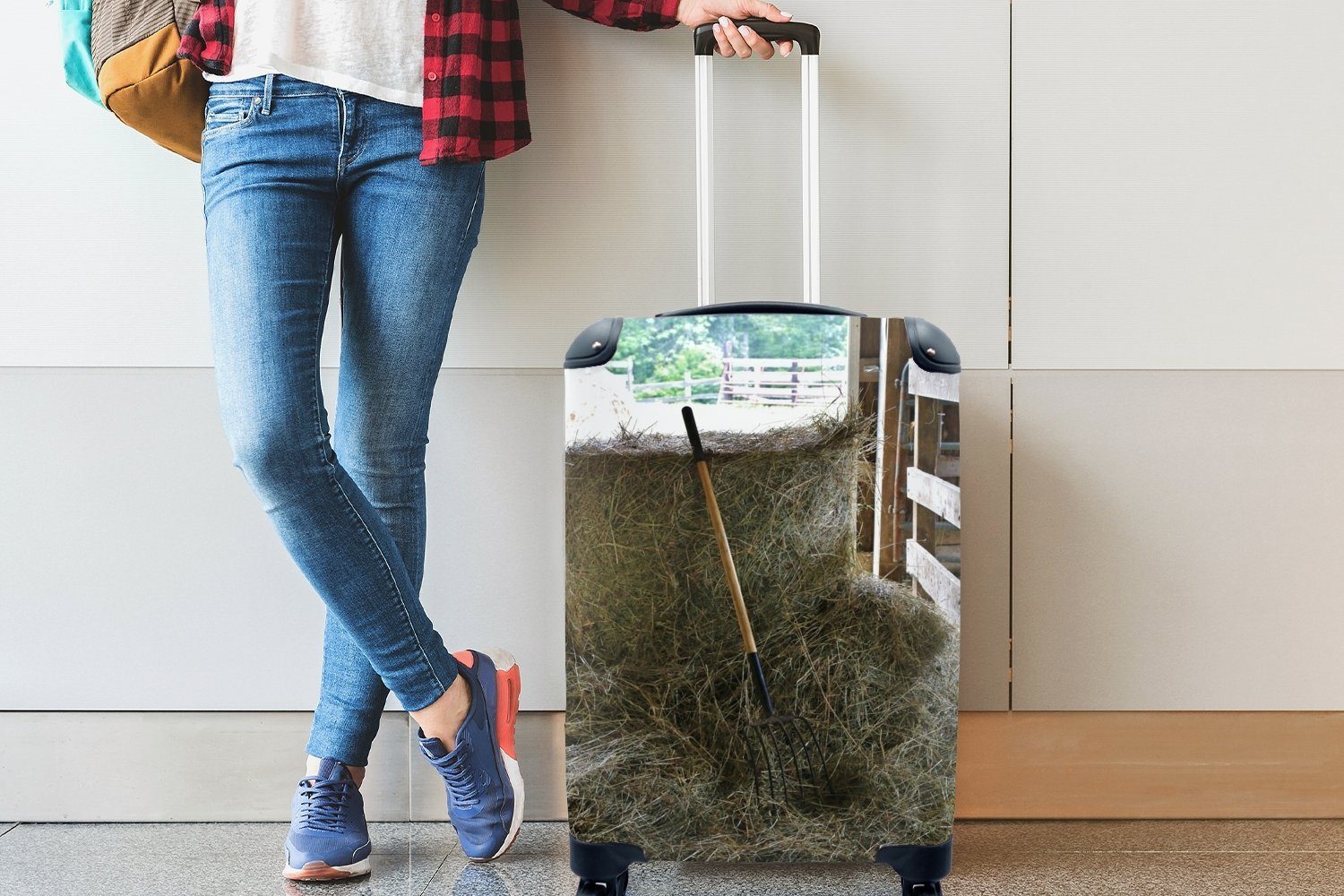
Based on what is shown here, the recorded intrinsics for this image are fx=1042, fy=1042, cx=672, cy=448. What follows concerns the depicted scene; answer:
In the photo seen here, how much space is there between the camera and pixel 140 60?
1188 millimetres

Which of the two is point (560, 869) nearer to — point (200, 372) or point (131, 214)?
point (200, 372)

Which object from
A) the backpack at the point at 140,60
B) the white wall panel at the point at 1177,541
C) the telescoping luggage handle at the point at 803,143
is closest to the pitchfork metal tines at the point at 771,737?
the telescoping luggage handle at the point at 803,143

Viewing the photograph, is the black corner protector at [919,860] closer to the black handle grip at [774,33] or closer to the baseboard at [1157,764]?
the baseboard at [1157,764]

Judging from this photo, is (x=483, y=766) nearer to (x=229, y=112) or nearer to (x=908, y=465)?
(x=908, y=465)

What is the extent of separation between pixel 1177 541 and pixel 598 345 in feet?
2.83

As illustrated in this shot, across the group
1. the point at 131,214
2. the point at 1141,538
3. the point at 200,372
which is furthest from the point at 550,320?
the point at 1141,538

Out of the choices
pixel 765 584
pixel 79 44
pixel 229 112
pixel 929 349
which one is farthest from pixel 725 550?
pixel 79 44

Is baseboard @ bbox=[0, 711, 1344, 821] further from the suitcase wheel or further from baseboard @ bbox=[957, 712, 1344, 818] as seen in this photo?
the suitcase wheel

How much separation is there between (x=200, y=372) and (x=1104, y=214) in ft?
4.11

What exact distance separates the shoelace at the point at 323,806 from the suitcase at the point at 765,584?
1.07ft

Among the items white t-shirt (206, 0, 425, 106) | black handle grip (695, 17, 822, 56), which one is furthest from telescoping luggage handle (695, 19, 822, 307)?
white t-shirt (206, 0, 425, 106)

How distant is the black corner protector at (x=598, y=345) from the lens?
1.09 meters

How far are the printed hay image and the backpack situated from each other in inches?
23.1

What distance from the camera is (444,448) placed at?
1.45 metres
